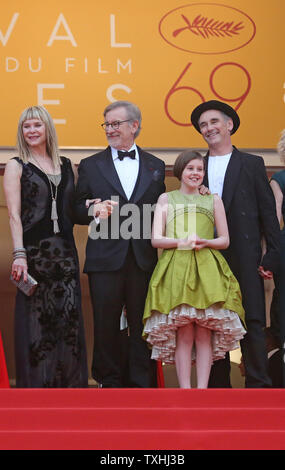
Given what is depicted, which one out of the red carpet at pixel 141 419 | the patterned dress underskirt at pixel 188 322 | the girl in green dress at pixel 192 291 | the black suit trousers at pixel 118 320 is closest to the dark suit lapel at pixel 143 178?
the girl in green dress at pixel 192 291

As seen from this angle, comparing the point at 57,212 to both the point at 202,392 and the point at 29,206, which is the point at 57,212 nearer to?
the point at 29,206

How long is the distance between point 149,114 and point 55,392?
98.8 inches

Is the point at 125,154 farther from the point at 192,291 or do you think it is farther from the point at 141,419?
the point at 141,419

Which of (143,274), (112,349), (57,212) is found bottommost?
(112,349)

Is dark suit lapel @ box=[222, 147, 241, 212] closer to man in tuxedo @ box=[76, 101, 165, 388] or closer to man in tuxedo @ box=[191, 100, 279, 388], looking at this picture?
man in tuxedo @ box=[191, 100, 279, 388]

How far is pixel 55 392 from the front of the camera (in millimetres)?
3471

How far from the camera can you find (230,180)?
14.6 feet

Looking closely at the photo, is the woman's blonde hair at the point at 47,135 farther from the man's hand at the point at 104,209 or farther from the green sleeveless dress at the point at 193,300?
the green sleeveless dress at the point at 193,300

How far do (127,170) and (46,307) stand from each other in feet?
2.58

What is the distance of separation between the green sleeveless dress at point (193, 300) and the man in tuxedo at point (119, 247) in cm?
14

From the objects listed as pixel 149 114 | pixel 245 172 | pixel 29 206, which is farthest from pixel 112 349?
pixel 149 114

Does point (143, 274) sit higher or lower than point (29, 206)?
lower

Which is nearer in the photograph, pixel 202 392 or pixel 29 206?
pixel 202 392
